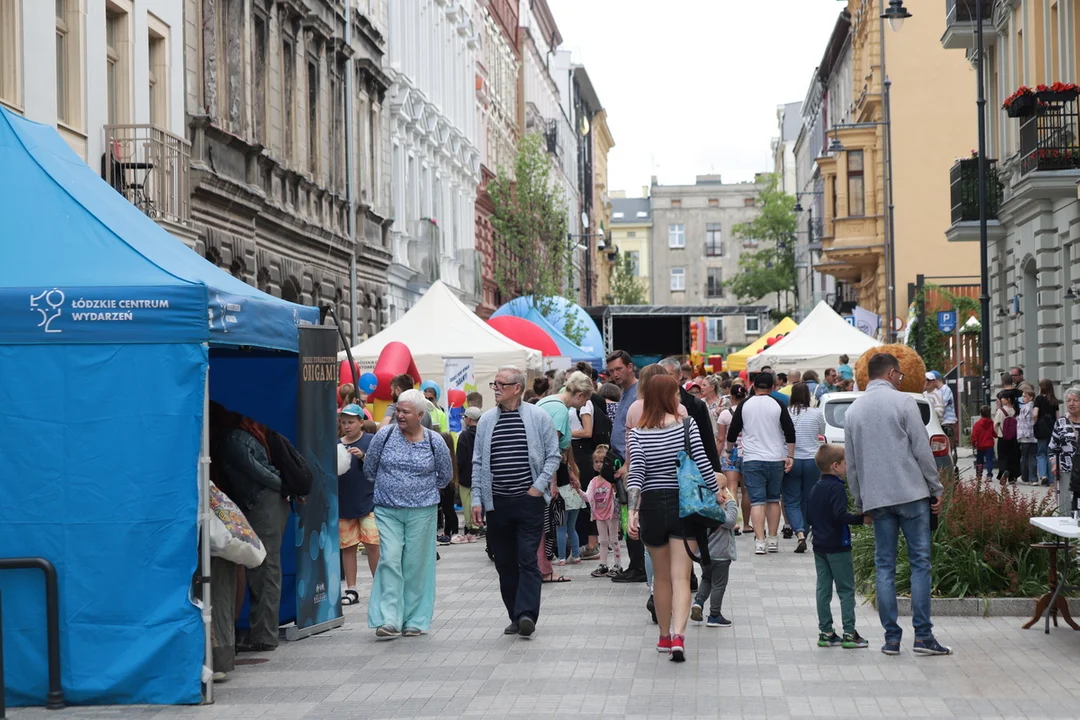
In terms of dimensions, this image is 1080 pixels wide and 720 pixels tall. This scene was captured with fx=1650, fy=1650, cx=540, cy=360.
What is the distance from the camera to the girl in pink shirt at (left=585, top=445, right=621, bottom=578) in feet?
50.8

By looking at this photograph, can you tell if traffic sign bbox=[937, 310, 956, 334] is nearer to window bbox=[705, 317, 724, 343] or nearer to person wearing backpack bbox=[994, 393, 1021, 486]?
person wearing backpack bbox=[994, 393, 1021, 486]

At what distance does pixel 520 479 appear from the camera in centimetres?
1162

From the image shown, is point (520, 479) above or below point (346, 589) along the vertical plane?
above

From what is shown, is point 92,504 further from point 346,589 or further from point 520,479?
point 346,589

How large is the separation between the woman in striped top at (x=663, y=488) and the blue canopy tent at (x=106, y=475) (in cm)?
282

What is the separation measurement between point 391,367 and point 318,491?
34.0ft

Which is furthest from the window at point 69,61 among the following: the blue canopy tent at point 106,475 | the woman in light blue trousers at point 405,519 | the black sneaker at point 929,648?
the black sneaker at point 929,648

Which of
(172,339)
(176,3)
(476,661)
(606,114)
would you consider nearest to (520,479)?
(476,661)

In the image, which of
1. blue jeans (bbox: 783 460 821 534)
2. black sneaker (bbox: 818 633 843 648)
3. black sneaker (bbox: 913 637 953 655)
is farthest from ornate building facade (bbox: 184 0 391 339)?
black sneaker (bbox: 913 637 953 655)

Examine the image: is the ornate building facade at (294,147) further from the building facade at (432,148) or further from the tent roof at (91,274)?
the tent roof at (91,274)

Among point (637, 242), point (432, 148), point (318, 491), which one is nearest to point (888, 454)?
point (318, 491)

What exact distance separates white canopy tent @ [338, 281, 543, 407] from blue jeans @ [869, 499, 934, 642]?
1470 centimetres

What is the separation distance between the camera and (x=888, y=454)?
403 inches

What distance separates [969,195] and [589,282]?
2760 inches
